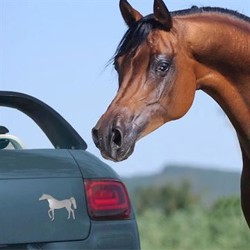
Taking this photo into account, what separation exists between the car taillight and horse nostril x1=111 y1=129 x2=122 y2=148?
225 millimetres

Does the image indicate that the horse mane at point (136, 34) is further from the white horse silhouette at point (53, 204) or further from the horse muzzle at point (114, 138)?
the white horse silhouette at point (53, 204)

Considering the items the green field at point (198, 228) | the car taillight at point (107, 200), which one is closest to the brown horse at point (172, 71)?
the car taillight at point (107, 200)

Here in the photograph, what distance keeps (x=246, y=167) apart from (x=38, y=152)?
1.36 metres

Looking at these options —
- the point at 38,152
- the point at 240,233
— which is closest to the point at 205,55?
the point at 38,152

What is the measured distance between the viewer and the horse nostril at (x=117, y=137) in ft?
17.7

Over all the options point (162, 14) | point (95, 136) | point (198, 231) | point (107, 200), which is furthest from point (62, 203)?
point (198, 231)

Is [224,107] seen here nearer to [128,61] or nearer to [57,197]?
[128,61]

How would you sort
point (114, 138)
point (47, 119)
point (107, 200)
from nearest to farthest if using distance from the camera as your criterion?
point (107, 200) < point (114, 138) < point (47, 119)

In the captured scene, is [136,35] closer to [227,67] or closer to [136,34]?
[136,34]

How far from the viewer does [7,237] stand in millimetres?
4965

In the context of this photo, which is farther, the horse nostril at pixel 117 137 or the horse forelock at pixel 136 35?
the horse forelock at pixel 136 35

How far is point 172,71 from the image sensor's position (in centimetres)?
565

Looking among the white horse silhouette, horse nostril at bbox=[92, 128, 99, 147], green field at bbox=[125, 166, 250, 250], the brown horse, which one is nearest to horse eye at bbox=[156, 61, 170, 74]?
the brown horse

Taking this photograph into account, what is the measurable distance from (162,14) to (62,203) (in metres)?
1.24
